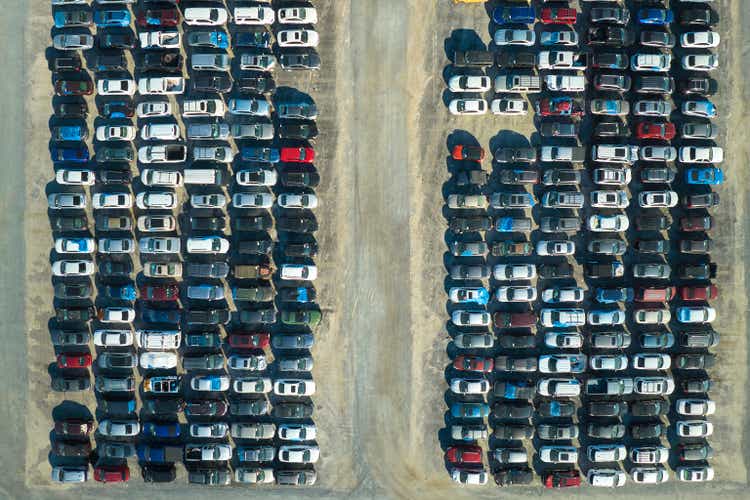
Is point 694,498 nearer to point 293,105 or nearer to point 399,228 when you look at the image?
point 399,228

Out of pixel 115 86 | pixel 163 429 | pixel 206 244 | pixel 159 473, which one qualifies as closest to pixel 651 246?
pixel 206 244

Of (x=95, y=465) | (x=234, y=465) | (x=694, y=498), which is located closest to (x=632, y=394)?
(x=694, y=498)

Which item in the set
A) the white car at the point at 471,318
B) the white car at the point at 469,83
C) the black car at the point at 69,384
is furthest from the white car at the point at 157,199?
the white car at the point at 471,318

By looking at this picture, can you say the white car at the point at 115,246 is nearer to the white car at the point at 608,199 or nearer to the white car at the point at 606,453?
the white car at the point at 608,199

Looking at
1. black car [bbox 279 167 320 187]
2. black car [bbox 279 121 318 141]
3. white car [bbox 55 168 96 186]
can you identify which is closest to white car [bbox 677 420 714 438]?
black car [bbox 279 167 320 187]

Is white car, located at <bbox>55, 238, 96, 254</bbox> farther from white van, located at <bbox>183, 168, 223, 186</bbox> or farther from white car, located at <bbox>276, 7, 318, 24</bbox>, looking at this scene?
white car, located at <bbox>276, 7, 318, 24</bbox>

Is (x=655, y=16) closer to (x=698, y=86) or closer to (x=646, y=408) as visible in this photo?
(x=698, y=86)
